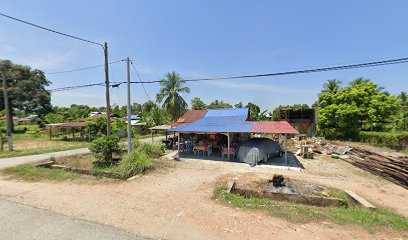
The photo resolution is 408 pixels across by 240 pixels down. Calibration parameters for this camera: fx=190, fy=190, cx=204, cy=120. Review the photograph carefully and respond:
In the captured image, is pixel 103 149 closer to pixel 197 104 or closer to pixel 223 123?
pixel 223 123

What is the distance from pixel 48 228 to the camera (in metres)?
4.87

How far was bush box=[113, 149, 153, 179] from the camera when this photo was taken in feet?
31.0

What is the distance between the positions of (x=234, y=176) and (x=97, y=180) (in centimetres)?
662

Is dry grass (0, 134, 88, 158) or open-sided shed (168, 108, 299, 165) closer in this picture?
open-sided shed (168, 108, 299, 165)

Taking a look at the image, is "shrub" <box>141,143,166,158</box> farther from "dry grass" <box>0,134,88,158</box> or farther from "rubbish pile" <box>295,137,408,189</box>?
"rubbish pile" <box>295,137,408,189</box>

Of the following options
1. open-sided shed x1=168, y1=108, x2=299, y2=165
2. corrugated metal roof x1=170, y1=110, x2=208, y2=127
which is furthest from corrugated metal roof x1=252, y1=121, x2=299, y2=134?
corrugated metal roof x1=170, y1=110, x2=208, y2=127

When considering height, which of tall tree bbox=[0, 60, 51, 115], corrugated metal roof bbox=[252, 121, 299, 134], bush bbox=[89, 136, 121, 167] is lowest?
bush bbox=[89, 136, 121, 167]

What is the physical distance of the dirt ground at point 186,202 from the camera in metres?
4.68

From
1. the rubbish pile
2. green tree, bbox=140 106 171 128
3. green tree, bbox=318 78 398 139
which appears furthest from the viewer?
green tree, bbox=140 106 171 128

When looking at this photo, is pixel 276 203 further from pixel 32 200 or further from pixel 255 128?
pixel 32 200

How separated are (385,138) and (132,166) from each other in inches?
941

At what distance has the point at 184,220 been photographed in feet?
17.3

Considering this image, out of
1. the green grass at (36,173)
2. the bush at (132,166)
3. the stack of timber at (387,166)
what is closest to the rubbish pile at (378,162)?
the stack of timber at (387,166)

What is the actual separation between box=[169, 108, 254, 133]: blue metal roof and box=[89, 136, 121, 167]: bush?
456 centimetres
